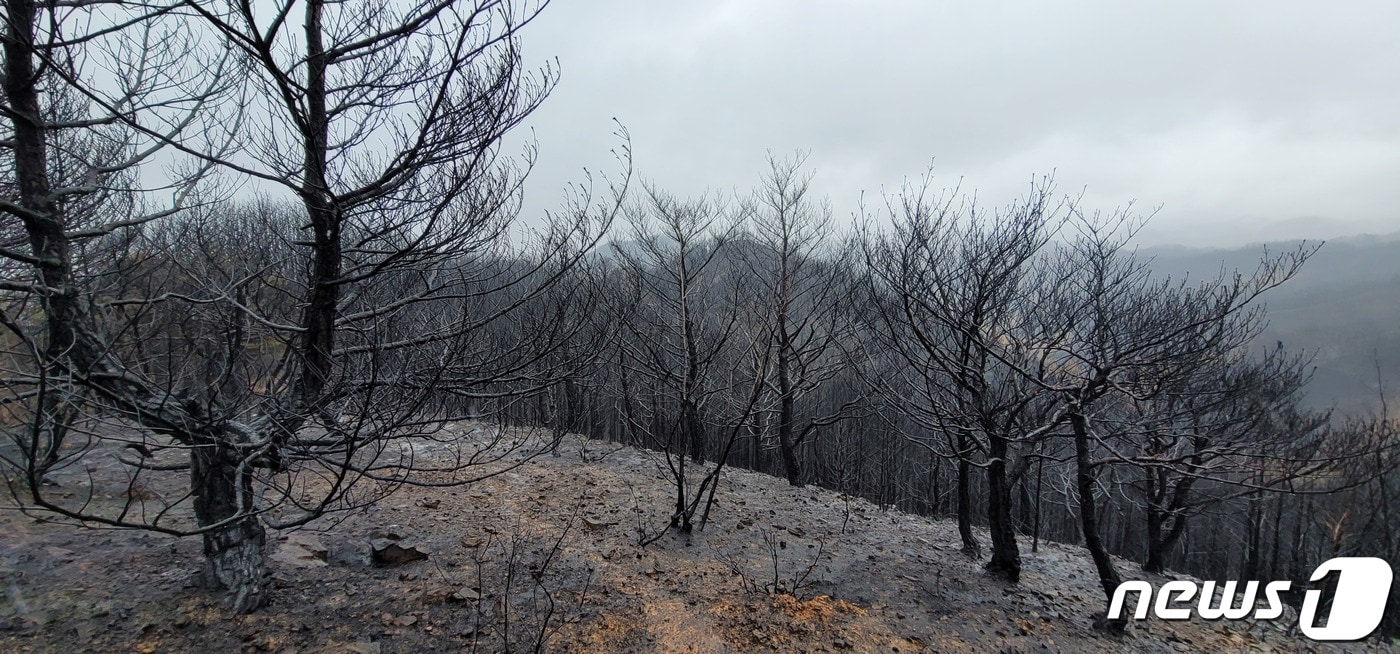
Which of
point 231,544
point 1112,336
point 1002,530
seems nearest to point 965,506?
point 1002,530

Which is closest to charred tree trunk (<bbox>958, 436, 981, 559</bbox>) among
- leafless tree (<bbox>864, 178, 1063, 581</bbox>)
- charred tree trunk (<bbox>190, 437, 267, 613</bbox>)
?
leafless tree (<bbox>864, 178, 1063, 581</bbox>)

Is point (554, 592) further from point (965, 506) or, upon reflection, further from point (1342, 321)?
point (1342, 321)

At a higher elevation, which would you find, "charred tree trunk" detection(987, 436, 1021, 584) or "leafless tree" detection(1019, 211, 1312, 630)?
"leafless tree" detection(1019, 211, 1312, 630)

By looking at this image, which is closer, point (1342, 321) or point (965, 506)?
point (965, 506)

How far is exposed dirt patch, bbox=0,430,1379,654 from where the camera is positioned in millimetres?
3670

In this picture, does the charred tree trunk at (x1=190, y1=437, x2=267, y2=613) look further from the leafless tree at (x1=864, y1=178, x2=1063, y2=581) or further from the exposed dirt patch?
the leafless tree at (x1=864, y1=178, x2=1063, y2=581)

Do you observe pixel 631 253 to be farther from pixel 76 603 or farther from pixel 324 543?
pixel 76 603

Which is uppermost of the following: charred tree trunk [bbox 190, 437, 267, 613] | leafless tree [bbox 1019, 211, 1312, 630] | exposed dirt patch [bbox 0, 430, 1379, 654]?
leafless tree [bbox 1019, 211, 1312, 630]

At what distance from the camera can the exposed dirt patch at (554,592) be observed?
12.0 feet

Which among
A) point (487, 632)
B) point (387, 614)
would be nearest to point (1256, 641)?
point (487, 632)

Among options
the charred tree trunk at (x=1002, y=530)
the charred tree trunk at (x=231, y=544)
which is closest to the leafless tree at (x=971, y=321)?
the charred tree trunk at (x=1002, y=530)

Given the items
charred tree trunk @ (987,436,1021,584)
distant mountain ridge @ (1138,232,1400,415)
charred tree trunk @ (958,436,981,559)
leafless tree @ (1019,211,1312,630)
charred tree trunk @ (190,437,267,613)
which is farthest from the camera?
distant mountain ridge @ (1138,232,1400,415)

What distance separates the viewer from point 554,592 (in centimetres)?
494

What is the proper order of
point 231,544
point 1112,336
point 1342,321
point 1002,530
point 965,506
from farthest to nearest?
point 1342,321
point 965,506
point 1002,530
point 1112,336
point 231,544
